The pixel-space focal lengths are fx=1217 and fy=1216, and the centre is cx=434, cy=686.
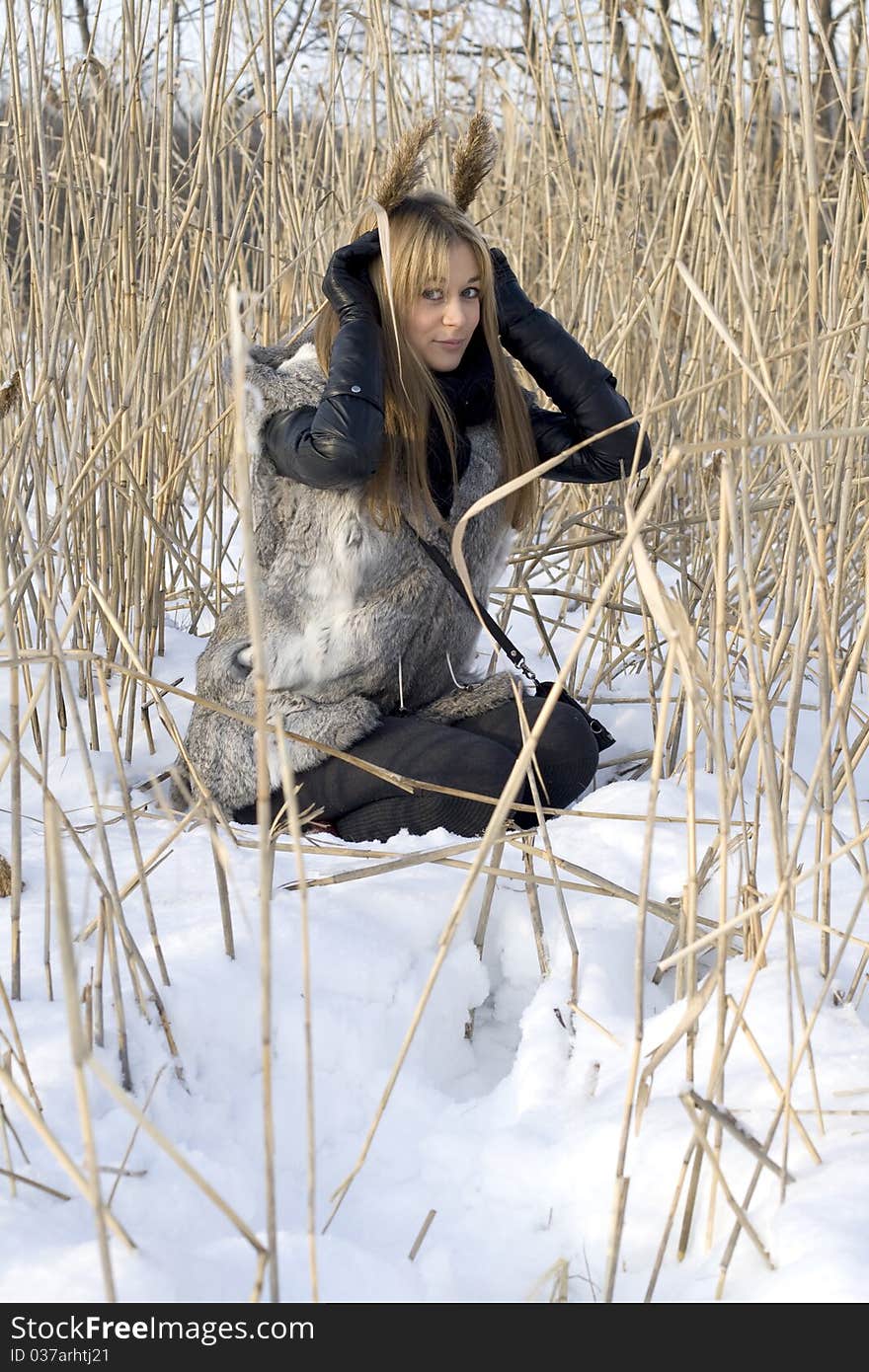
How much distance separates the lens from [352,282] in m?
1.41

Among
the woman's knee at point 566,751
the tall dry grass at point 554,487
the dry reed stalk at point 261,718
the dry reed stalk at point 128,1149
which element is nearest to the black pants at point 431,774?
the woman's knee at point 566,751

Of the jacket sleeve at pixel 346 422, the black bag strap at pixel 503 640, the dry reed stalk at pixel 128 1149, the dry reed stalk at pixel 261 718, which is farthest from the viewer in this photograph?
the black bag strap at pixel 503 640

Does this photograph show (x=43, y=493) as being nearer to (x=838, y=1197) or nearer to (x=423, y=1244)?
(x=423, y=1244)

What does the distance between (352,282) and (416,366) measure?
0.12m

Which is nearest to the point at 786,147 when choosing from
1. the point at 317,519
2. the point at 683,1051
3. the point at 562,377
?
the point at 562,377

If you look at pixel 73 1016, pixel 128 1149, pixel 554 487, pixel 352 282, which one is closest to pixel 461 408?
pixel 352 282

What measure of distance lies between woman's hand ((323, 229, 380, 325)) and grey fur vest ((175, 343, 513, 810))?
3.8 inches

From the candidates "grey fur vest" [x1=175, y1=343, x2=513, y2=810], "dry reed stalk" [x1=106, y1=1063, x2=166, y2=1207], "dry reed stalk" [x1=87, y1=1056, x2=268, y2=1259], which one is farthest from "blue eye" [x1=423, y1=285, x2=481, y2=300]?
"dry reed stalk" [x1=87, y1=1056, x2=268, y2=1259]

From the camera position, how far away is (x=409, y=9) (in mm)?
1994

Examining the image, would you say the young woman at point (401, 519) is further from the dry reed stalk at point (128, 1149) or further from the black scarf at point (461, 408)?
the dry reed stalk at point (128, 1149)

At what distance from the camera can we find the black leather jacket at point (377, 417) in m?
1.35

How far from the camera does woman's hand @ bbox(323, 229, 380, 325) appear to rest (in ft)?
4.58

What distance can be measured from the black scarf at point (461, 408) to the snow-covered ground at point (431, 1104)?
1.88ft

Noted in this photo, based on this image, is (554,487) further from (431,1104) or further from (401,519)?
(431,1104)
